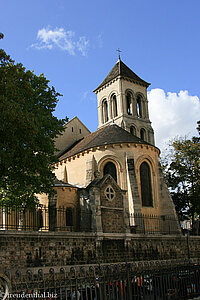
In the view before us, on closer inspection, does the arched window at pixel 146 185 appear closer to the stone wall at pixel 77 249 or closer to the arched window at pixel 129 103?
the stone wall at pixel 77 249

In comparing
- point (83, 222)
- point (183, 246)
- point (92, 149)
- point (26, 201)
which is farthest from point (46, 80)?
point (183, 246)

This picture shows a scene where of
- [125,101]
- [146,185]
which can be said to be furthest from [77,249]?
[125,101]

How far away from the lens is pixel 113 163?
27234 millimetres

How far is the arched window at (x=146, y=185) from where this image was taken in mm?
27141

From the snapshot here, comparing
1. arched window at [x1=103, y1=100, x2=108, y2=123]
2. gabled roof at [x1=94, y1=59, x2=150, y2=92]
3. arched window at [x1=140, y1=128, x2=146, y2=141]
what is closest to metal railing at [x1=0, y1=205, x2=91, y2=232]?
arched window at [x1=140, y1=128, x2=146, y2=141]

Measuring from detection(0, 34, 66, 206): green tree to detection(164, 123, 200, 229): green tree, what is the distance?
15759 millimetres

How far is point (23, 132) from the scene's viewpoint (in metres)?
12.6

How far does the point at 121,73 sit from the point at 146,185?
21998 millimetres

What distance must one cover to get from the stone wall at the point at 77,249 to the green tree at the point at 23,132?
1.91 metres

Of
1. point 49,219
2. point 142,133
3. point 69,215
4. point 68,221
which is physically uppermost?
point 142,133

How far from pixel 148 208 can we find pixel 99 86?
1026 inches

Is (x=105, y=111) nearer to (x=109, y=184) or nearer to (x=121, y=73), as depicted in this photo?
(x=121, y=73)

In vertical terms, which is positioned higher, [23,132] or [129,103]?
[129,103]

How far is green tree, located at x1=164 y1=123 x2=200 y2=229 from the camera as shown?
1137 inches
